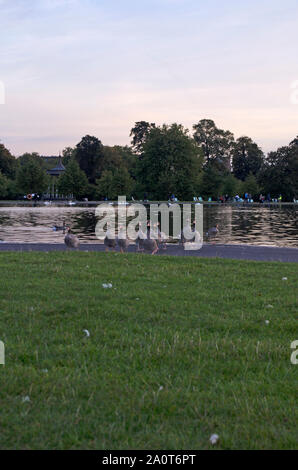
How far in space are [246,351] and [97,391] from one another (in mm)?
2029

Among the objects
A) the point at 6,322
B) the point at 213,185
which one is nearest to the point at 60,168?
the point at 213,185

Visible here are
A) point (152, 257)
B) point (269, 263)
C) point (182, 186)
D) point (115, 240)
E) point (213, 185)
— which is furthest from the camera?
point (213, 185)

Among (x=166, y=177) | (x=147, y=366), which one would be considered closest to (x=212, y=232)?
(x=147, y=366)

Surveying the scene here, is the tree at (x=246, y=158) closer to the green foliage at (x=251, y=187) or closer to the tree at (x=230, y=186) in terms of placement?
the green foliage at (x=251, y=187)

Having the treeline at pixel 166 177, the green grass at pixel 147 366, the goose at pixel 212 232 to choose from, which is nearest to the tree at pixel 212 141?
the treeline at pixel 166 177

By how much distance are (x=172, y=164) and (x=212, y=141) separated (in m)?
43.2

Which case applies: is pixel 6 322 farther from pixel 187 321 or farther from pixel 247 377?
pixel 247 377

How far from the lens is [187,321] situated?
6828mm

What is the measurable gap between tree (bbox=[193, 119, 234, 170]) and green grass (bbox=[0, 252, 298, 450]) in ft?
433

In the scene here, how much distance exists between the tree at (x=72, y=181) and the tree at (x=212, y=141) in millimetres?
45224

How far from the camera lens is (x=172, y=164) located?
99.5 metres

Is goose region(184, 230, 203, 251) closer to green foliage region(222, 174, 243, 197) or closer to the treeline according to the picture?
the treeline

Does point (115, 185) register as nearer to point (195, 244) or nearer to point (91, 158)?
point (91, 158)

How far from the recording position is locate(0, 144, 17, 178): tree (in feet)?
405
